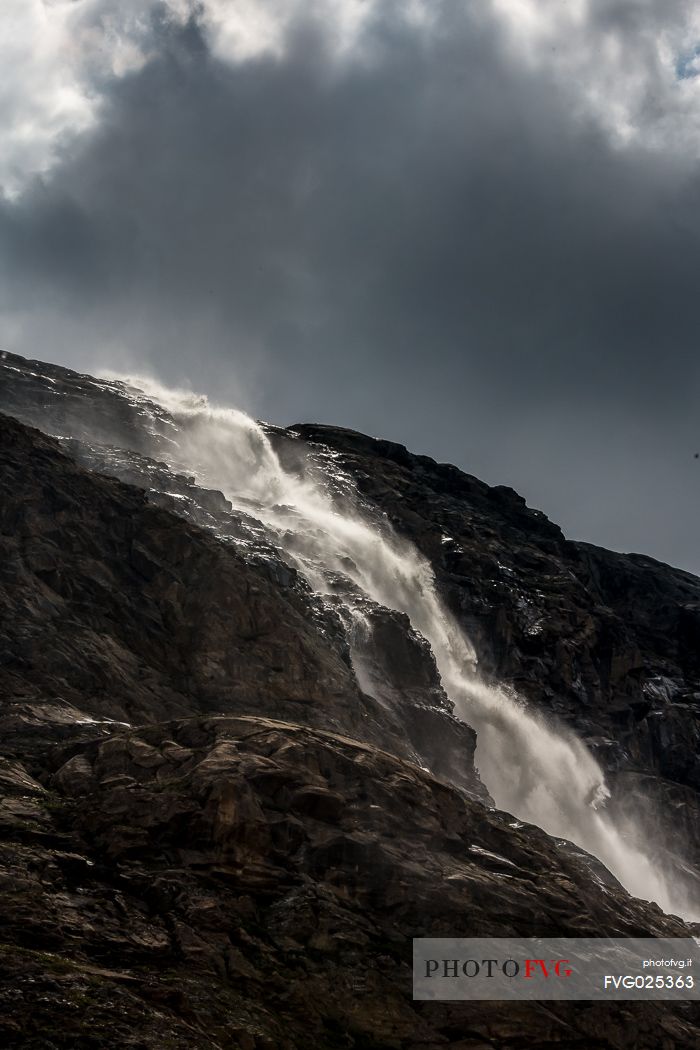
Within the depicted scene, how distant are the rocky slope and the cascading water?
15.3 meters

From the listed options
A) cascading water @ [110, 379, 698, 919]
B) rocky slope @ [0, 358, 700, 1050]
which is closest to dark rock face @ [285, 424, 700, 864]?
cascading water @ [110, 379, 698, 919]

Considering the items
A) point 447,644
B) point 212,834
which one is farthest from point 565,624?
point 212,834

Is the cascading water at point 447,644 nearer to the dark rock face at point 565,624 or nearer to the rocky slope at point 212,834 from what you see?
the dark rock face at point 565,624

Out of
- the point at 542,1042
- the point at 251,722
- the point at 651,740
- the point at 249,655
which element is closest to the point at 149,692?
the point at 249,655

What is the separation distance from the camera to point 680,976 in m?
31.7

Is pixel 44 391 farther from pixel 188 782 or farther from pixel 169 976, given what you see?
pixel 169 976

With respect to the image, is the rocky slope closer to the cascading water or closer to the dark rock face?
the cascading water

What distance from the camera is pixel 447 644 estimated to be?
77188 millimetres

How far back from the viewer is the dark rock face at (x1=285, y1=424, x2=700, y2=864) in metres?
81.1

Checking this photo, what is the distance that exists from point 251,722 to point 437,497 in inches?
2841

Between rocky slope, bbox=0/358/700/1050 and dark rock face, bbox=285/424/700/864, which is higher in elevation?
dark rock face, bbox=285/424/700/864

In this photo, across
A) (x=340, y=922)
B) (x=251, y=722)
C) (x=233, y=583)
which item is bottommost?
(x=340, y=922)

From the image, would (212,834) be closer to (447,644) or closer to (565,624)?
(447,644)

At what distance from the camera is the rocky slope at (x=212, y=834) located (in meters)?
23.5
